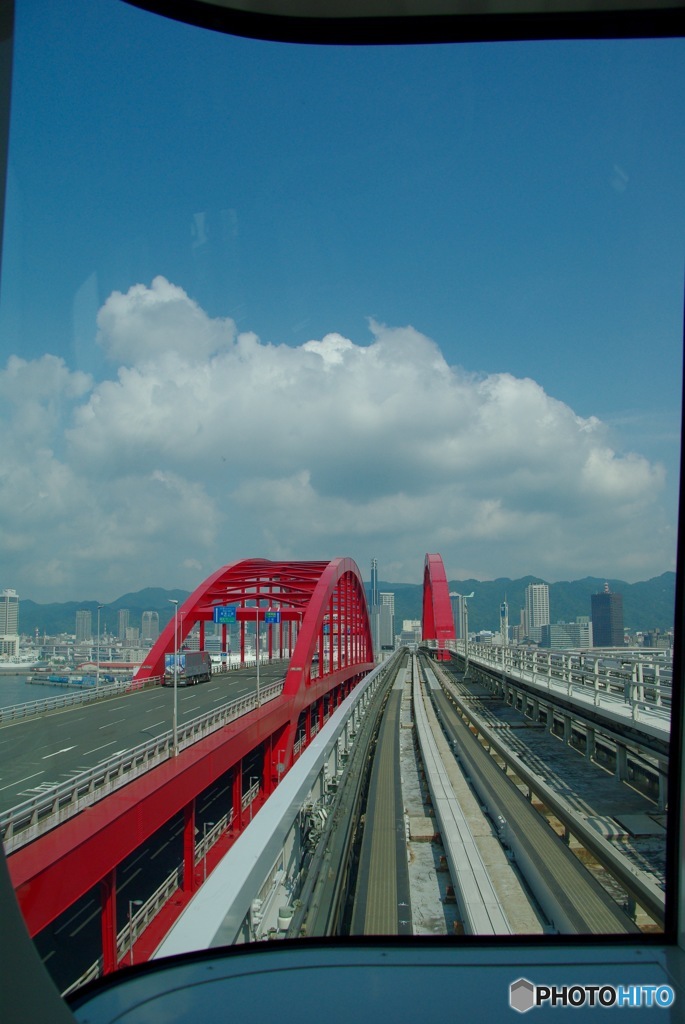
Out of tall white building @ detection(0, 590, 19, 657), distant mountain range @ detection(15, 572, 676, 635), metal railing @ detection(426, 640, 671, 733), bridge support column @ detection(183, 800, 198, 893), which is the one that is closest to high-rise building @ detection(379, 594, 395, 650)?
metal railing @ detection(426, 640, 671, 733)

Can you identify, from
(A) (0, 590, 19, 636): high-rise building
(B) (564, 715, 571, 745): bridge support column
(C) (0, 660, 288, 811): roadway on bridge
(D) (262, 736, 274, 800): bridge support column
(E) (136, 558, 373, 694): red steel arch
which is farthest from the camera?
(E) (136, 558, 373, 694): red steel arch

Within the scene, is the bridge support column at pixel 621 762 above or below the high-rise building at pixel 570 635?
below

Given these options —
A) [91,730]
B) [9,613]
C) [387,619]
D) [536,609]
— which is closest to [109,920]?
[91,730]

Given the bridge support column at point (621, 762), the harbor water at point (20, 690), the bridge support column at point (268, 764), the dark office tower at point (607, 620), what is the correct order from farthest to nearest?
the bridge support column at point (268, 764) < the bridge support column at point (621, 762) < the dark office tower at point (607, 620) < the harbor water at point (20, 690)

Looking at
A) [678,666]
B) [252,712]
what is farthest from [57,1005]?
[252,712]

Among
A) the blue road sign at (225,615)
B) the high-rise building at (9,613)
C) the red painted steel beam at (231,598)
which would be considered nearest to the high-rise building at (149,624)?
the high-rise building at (9,613)

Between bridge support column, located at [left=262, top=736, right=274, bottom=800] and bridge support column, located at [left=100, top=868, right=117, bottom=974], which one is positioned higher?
bridge support column, located at [left=100, top=868, right=117, bottom=974]

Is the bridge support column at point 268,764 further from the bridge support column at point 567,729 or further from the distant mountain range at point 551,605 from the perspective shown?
the distant mountain range at point 551,605

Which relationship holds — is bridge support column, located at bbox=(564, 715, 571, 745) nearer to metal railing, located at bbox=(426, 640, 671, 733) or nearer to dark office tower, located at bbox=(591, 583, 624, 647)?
metal railing, located at bbox=(426, 640, 671, 733)
